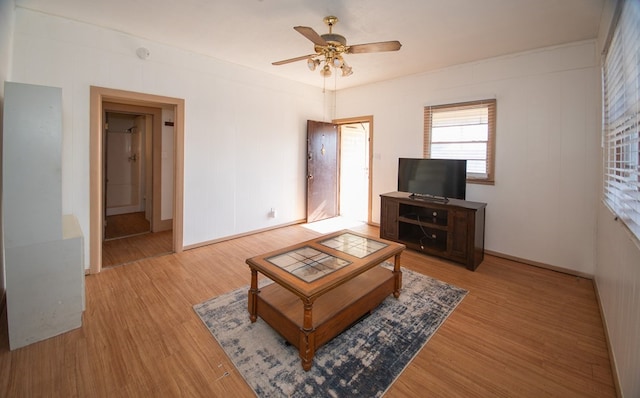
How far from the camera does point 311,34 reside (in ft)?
7.38

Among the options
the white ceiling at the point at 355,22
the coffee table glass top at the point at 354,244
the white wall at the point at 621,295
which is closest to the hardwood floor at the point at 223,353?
the white wall at the point at 621,295

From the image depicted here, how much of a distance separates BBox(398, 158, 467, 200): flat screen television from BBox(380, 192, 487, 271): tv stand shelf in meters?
0.12

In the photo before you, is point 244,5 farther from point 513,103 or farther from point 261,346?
point 513,103

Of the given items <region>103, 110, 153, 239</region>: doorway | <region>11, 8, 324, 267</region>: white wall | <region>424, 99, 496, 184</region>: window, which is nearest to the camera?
<region>11, 8, 324, 267</region>: white wall

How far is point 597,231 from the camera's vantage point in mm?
2988

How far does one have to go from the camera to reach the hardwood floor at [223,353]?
5.34ft

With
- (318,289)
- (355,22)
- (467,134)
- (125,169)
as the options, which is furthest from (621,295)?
(125,169)

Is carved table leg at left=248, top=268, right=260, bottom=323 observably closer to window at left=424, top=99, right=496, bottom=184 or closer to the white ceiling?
the white ceiling

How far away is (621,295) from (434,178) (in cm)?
232

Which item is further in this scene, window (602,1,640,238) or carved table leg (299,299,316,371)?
carved table leg (299,299,316,371)

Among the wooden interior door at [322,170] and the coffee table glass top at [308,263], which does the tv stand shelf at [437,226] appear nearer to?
the wooden interior door at [322,170]

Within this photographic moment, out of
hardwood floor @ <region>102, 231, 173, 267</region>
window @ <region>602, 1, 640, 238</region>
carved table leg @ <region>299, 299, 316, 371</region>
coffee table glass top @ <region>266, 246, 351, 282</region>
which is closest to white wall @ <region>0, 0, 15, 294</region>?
hardwood floor @ <region>102, 231, 173, 267</region>

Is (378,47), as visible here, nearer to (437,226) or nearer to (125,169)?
(437,226)

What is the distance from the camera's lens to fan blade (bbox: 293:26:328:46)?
7.04 feet
